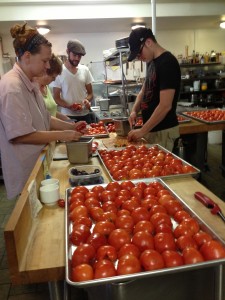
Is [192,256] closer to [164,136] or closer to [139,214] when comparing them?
[139,214]

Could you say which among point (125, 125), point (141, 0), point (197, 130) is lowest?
point (197, 130)

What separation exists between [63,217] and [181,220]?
487mm

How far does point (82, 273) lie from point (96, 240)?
6.5 inches

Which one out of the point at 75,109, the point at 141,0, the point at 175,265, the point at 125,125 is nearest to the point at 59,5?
the point at 141,0

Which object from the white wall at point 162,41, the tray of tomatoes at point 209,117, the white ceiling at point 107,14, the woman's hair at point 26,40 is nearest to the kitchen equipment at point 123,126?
the woman's hair at point 26,40

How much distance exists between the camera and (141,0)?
5602mm

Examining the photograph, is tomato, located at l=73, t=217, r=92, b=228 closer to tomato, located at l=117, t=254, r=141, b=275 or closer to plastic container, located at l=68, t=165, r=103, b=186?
tomato, located at l=117, t=254, r=141, b=275

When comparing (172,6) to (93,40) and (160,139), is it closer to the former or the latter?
(93,40)

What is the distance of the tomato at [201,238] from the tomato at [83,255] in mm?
340

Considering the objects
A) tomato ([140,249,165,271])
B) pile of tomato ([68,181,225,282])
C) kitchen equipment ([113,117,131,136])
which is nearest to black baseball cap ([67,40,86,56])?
kitchen equipment ([113,117,131,136])

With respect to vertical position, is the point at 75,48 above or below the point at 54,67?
above

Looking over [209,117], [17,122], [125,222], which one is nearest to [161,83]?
[17,122]

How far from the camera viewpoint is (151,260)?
863 mm

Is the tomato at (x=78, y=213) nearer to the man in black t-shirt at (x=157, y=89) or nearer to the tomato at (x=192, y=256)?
the tomato at (x=192, y=256)
